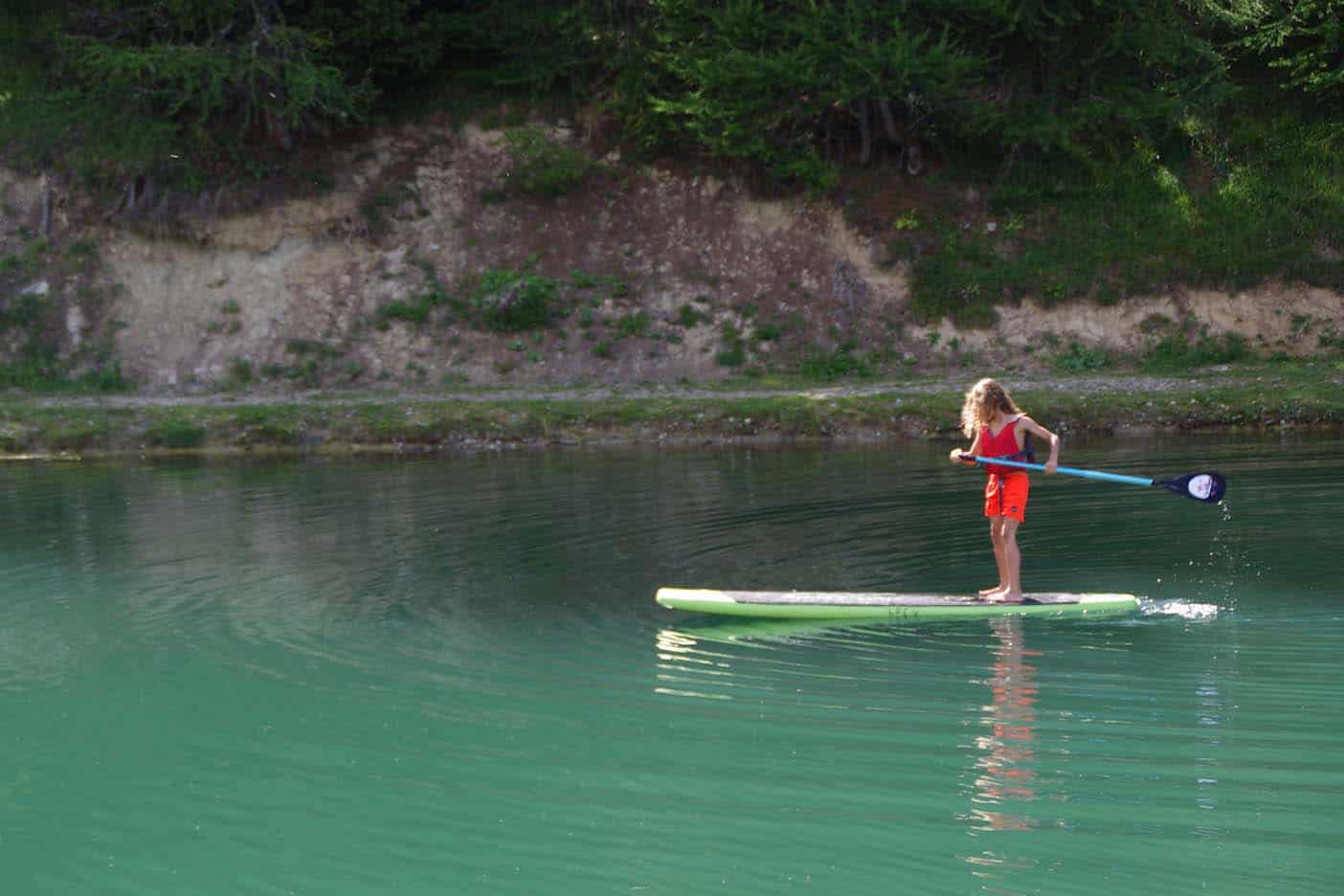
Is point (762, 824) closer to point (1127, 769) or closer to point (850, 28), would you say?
point (1127, 769)

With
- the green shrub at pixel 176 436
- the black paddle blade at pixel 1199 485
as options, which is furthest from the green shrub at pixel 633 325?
the black paddle blade at pixel 1199 485

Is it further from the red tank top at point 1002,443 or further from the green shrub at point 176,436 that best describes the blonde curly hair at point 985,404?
the green shrub at point 176,436

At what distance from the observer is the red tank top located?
11.9m

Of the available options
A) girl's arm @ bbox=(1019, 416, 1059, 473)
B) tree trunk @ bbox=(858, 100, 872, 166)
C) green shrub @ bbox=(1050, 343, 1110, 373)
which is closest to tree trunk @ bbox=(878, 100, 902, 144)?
tree trunk @ bbox=(858, 100, 872, 166)

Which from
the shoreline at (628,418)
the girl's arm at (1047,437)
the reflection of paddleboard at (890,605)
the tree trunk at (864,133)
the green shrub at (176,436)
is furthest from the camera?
the tree trunk at (864,133)

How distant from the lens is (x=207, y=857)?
6.64m

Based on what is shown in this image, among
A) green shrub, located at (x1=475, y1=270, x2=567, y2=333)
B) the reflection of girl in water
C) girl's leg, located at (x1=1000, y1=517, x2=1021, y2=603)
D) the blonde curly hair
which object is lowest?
the reflection of girl in water

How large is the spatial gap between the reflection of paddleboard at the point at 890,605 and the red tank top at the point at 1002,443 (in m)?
1.07

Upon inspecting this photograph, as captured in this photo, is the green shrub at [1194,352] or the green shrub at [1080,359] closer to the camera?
the green shrub at [1194,352]

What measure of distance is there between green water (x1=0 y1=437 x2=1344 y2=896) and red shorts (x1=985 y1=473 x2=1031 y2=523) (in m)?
1.00

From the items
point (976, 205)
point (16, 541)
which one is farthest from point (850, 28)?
point (16, 541)

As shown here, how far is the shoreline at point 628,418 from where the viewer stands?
25828 mm

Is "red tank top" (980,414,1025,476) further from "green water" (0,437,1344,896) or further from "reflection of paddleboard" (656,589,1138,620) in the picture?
"green water" (0,437,1344,896)

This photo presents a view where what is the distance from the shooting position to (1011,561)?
1147 centimetres
